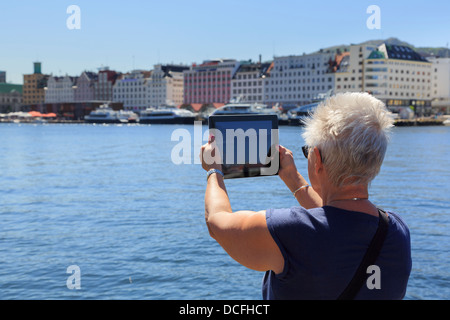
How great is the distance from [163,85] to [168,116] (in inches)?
863

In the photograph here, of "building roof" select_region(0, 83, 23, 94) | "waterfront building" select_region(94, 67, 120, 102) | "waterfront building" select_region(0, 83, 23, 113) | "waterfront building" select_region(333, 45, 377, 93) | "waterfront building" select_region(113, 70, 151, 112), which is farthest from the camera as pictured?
"building roof" select_region(0, 83, 23, 94)

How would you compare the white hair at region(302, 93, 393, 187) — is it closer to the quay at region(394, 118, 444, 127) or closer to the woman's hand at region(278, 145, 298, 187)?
the woman's hand at region(278, 145, 298, 187)

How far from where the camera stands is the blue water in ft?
26.0

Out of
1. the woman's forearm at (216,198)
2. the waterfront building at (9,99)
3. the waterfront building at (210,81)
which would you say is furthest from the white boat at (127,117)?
the woman's forearm at (216,198)

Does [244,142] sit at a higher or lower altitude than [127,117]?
lower

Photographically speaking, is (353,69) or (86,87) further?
(86,87)

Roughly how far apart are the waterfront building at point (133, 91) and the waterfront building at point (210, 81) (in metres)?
12.5

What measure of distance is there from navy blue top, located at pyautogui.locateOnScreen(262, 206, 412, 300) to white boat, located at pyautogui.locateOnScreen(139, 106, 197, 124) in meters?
106

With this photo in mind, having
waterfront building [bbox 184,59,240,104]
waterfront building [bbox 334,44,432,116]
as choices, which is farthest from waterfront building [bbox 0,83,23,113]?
waterfront building [bbox 334,44,432,116]

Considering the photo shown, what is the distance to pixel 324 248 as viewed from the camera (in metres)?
1.70

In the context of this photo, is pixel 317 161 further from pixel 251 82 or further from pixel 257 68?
pixel 257 68

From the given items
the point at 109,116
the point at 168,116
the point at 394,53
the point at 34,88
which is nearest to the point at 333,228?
the point at 394,53

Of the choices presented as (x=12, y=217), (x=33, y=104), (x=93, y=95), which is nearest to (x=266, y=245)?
(x=12, y=217)
